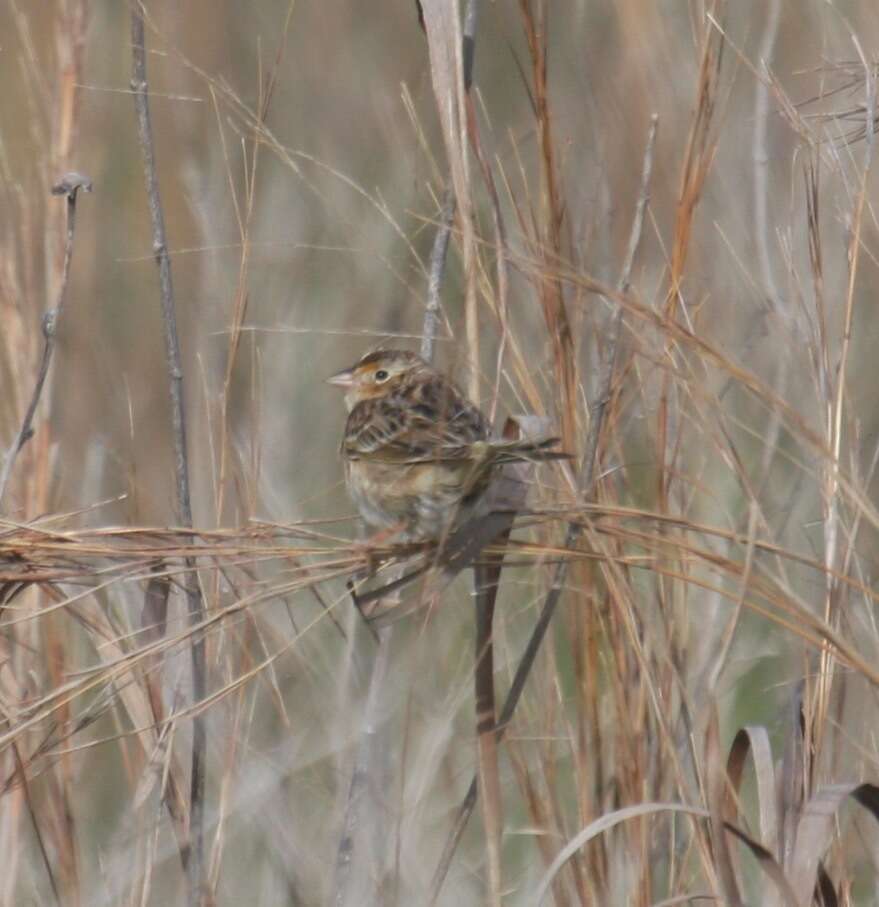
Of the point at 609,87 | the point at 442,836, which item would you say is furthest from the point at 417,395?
the point at 442,836

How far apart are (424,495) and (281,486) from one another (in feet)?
3.02

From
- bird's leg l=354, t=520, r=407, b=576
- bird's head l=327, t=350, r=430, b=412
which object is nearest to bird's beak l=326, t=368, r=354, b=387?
bird's head l=327, t=350, r=430, b=412

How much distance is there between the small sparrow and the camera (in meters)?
2.22

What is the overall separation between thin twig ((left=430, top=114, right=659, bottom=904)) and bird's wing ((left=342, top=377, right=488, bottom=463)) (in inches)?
15.6

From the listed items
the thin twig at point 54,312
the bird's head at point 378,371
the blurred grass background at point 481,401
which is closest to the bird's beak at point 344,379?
A: the bird's head at point 378,371

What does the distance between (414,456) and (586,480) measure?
0.66 metres

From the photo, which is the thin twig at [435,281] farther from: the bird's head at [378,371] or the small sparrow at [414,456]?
the bird's head at [378,371]

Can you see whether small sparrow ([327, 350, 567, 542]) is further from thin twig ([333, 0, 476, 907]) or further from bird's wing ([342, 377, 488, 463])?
thin twig ([333, 0, 476, 907])

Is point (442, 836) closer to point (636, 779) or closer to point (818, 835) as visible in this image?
point (636, 779)

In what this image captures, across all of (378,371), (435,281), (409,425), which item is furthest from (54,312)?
(378,371)

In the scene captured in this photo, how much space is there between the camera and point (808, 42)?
366cm

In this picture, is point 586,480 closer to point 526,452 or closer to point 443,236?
point 526,452

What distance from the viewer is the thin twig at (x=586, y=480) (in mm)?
1827

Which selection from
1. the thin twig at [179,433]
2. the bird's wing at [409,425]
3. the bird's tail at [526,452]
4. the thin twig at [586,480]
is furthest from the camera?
the bird's wing at [409,425]
